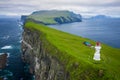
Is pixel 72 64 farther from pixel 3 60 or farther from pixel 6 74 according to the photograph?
pixel 3 60

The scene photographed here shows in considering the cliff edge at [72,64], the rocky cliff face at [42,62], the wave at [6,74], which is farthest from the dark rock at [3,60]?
the cliff edge at [72,64]

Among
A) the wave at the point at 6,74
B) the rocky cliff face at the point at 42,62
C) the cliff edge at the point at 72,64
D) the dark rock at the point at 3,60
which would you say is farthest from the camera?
the dark rock at the point at 3,60

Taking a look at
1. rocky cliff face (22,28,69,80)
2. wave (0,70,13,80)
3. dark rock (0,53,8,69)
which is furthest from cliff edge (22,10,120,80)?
dark rock (0,53,8,69)

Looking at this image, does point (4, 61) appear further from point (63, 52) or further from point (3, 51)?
point (63, 52)

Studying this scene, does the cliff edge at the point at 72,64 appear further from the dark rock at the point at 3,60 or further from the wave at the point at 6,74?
the dark rock at the point at 3,60

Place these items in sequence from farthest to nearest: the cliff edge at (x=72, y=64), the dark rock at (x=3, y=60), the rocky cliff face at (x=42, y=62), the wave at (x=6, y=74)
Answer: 1. the dark rock at (x=3, y=60)
2. the wave at (x=6, y=74)
3. the rocky cliff face at (x=42, y=62)
4. the cliff edge at (x=72, y=64)

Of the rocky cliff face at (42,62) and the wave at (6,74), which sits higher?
the rocky cliff face at (42,62)

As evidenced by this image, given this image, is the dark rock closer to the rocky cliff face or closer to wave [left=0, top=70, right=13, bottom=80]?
wave [left=0, top=70, right=13, bottom=80]

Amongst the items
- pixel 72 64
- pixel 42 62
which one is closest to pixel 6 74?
pixel 42 62
